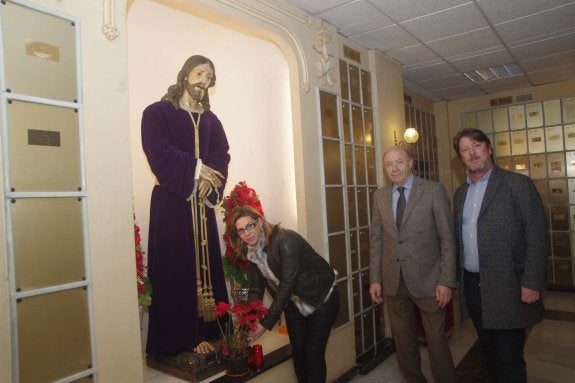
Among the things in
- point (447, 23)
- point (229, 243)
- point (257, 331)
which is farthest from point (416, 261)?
point (447, 23)

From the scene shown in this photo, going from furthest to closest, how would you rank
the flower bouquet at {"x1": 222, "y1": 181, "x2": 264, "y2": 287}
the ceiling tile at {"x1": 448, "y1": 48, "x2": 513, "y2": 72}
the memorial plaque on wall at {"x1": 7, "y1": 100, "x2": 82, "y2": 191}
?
the ceiling tile at {"x1": 448, "y1": 48, "x2": 513, "y2": 72} < the flower bouquet at {"x1": 222, "y1": 181, "x2": 264, "y2": 287} < the memorial plaque on wall at {"x1": 7, "y1": 100, "x2": 82, "y2": 191}

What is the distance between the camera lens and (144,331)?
2.56 m

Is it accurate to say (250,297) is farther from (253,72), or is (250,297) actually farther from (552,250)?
(552,250)

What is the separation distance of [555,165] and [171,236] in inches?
199

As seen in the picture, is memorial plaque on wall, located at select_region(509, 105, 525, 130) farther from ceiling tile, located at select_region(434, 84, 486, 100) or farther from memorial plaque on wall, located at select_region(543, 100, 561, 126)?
ceiling tile, located at select_region(434, 84, 486, 100)

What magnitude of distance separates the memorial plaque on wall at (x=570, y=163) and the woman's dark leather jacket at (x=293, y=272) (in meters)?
4.46

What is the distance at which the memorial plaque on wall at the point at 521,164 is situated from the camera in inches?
209

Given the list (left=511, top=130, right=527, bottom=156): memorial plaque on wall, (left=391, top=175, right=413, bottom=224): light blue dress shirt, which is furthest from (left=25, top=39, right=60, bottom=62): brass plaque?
(left=511, top=130, right=527, bottom=156): memorial plaque on wall

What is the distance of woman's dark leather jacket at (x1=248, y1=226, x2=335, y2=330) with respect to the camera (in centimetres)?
191

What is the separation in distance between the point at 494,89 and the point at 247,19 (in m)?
4.23

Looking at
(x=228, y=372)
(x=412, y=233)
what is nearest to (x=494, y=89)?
(x=412, y=233)

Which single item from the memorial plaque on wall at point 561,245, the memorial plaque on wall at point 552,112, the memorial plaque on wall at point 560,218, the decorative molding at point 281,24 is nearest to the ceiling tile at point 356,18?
the decorative molding at point 281,24

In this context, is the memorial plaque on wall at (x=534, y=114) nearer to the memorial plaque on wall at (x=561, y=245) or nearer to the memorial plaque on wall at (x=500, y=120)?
the memorial plaque on wall at (x=500, y=120)

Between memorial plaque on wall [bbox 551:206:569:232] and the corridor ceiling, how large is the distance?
163cm
